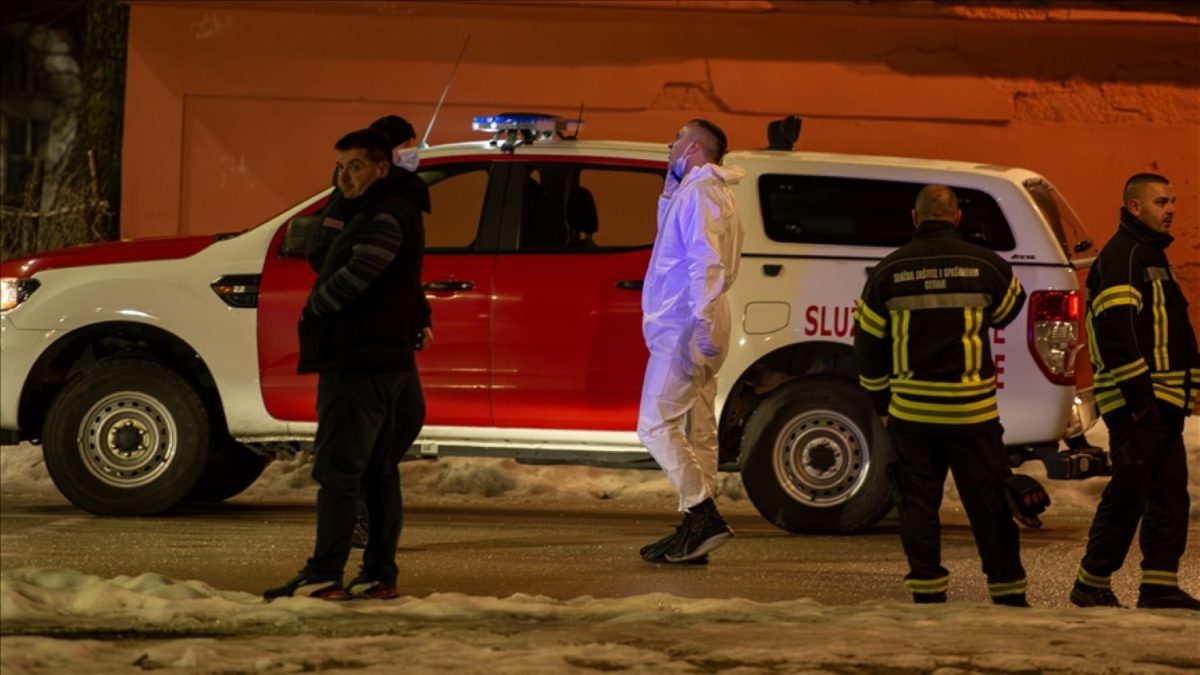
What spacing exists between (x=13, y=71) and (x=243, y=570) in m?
31.3

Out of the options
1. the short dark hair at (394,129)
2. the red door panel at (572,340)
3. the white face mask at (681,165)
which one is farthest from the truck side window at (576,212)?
the short dark hair at (394,129)

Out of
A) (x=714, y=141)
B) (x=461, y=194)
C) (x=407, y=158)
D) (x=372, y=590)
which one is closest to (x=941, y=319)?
(x=714, y=141)

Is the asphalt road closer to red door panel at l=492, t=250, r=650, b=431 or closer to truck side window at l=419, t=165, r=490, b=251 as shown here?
red door panel at l=492, t=250, r=650, b=431

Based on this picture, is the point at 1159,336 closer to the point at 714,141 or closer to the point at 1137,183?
the point at 1137,183

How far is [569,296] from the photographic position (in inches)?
422

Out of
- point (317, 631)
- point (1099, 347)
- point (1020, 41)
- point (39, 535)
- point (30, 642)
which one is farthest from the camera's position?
point (1020, 41)

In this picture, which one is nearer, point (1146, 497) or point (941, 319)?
point (941, 319)

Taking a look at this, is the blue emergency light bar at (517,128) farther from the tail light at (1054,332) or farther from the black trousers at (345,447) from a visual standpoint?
the black trousers at (345,447)

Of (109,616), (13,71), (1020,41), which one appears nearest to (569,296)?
(109,616)

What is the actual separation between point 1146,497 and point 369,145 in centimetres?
322

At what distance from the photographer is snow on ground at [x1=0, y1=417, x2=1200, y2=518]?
41.6 feet

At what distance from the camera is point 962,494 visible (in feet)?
26.1

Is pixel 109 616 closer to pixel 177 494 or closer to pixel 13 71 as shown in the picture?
pixel 177 494

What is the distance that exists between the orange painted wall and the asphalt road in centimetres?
513
